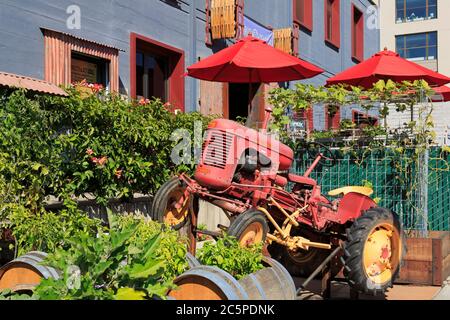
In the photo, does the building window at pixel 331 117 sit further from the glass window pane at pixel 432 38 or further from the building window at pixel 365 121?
the glass window pane at pixel 432 38

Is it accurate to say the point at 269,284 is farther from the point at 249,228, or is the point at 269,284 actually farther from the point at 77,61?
the point at 77,61

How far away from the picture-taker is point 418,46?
3494cm

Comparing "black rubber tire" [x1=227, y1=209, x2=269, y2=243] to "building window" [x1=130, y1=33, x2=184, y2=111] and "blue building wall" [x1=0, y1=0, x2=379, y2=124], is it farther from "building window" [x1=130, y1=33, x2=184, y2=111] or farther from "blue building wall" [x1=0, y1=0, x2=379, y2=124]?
"building window" [x1=130, y1=33, x2=184, y2=111]

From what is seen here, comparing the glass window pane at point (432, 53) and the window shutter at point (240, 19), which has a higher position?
the glass window pane at point (432, 53)

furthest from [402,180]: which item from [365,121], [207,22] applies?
[207,22]

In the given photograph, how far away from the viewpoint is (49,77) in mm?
7949

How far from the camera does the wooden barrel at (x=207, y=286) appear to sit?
11.0 ft

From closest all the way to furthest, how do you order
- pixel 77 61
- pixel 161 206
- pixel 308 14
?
pixel 161 206
pixel 77 61
pixel 308 14

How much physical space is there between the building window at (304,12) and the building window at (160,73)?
20.2 ft

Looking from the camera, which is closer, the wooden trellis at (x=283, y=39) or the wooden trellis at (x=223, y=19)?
the wooden trellis at (x=223, y=19)

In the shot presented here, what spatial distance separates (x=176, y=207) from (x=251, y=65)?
2095 millimetres

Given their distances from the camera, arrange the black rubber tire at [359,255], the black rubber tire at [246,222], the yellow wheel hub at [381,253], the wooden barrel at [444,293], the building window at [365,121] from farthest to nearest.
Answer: the building window at [365,121]
the wooden barrel at [444,293]
the yellow wheel hub at [381,253]
the black rubber tire at [359,255]
the black rubber tire at [246,222]

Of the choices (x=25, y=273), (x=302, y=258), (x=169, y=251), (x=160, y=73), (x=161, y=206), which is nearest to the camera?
(x=25, y=273)

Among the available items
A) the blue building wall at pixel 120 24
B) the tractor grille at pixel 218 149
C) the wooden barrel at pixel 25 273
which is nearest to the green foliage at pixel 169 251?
the wooden barrel at pixel 25 273
